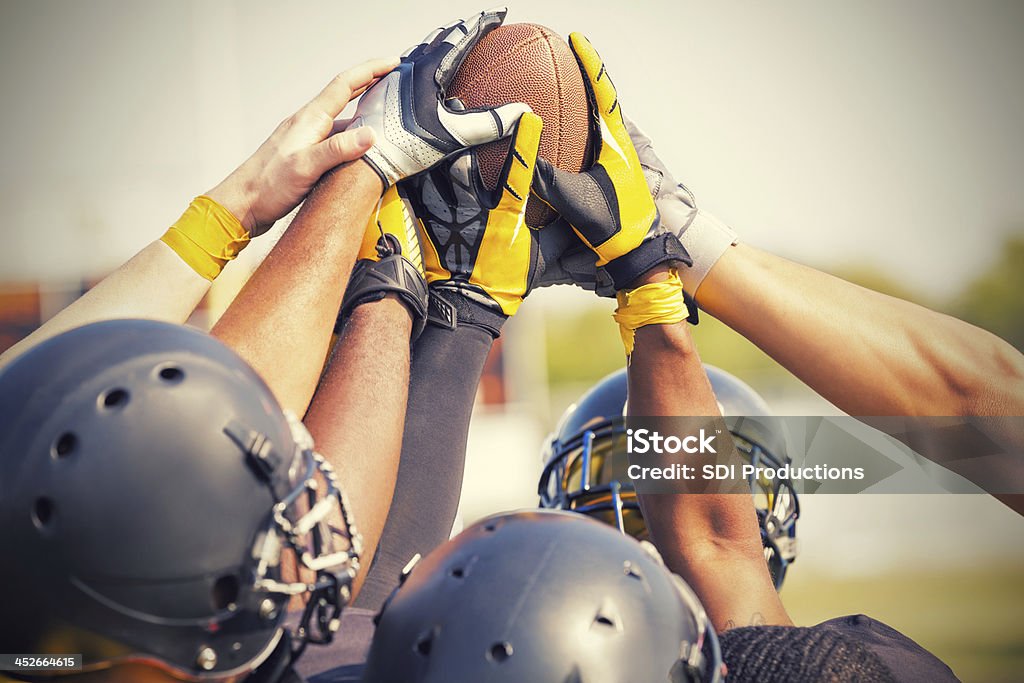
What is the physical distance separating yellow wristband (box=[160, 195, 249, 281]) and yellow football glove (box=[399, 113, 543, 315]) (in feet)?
1.73

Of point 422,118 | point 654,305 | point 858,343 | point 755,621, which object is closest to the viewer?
point 422,118

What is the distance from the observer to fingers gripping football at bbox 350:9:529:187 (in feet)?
9.00

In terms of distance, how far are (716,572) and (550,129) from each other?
56.6 inches

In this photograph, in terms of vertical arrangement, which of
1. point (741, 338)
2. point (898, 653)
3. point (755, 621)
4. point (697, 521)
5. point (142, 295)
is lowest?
point (741, 338)

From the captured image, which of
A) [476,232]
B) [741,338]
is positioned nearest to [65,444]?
[476,232]

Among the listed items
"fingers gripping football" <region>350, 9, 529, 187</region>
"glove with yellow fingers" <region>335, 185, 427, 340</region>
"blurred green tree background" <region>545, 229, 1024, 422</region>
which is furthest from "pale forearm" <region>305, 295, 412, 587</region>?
"blurred green tree background" <region>545, 229, 1024, 422</region>

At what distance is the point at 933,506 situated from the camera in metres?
19.9

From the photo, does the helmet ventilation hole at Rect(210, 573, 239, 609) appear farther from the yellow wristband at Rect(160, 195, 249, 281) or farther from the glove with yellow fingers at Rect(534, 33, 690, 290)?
the glove with yellow fingers at Rect(534, 33, 690, 290)

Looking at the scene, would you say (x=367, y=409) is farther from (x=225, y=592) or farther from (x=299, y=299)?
(x=225, y=592)

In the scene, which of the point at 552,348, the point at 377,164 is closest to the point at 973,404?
the point at 377,164

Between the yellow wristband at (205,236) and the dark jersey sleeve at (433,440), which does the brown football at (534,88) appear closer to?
the dark jersey sleeve at (433,440)

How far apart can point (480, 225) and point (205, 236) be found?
0.81 metres

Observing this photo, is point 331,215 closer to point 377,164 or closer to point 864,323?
point 377,164

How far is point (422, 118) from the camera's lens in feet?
8.99
